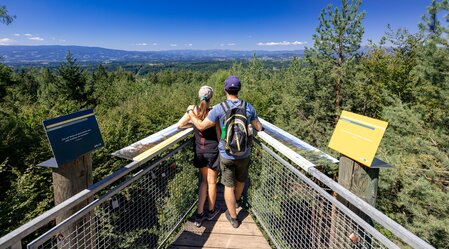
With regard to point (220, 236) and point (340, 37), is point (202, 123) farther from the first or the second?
point (340, 37)

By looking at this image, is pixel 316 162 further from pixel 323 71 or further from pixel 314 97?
pixel 314 97

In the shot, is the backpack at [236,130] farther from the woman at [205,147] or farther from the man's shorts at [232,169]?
the woman at [205,147]

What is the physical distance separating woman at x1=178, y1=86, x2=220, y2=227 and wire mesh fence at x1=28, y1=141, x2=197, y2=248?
0.22 meters

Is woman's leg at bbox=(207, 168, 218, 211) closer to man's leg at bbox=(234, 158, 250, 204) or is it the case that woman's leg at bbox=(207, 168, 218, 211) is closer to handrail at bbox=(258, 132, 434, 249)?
man's leg at bbox=(234, 158, 250, 204)

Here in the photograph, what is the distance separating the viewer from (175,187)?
9.02 ft

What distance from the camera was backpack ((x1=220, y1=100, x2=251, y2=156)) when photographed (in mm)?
2342

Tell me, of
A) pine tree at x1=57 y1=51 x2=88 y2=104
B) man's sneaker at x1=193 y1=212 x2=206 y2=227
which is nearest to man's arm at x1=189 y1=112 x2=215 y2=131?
man's sneaker at x1=193 y1=212 x2=206 y2=227

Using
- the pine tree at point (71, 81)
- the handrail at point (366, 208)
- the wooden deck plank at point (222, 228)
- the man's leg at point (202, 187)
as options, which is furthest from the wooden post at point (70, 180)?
the pine tree at point (71, 81)

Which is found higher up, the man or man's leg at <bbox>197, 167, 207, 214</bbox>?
the man

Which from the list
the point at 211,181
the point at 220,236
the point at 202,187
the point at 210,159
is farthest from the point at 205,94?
the point at 220,236

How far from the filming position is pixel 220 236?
2729mm

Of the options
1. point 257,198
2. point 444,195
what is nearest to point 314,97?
point 444,195

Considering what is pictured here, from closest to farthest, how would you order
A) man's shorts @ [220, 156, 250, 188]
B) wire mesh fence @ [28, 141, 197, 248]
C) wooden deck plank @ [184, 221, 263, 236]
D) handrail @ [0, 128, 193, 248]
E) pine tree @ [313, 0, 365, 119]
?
1. handrail @ [0, 128, 193, 248]
2. wire mesh fence @ [28, 141, 197, 248]
3. man's shorts @ [220, 156, 250, 188]
4. wooden deck plank @ [184, 221, 263, 236]
5. pine tree @ [313, 0, 365, 119]

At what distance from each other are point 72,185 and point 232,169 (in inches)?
58.5
